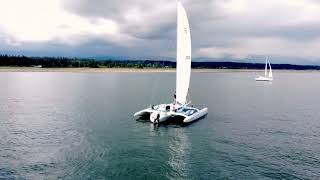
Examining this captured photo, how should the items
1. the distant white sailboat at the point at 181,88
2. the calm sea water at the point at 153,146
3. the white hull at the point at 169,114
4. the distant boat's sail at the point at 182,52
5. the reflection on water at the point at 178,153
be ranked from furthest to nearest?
the distant boat's sail at the point at 182,52 < the distant white sailboat at the point at 181,88 < the white hull at the point at 169,114 < the reflection on water at the point at 178,153 < the calm sea water at the point at 153,146

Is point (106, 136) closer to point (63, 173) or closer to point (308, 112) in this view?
point (63, 173)

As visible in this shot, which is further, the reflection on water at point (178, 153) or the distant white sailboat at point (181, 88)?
the distant white sailboat at point (181, 88)

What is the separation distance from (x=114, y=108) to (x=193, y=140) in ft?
96.9

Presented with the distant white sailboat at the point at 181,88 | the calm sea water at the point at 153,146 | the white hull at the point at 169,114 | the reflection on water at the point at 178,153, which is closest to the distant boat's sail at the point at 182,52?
the distant white sailboat at the point at 181,88

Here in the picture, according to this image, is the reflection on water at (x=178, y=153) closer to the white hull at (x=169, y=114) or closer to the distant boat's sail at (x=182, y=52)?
the white hull at (x=169, y=114)

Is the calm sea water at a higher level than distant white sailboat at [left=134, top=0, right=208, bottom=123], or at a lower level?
lower

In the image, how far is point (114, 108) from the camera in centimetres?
7081

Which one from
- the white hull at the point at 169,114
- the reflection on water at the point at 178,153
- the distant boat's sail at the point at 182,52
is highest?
the distant boat's sail at the point at 182,52

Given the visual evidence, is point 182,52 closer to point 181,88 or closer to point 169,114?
point 181,88

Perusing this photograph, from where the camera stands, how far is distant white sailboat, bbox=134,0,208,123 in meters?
54.7

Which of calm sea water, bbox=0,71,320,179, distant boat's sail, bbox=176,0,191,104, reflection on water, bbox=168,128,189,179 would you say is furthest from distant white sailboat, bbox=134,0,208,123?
reflection on water, bbox=168,128,189,179

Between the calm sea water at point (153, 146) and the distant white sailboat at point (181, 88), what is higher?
the distant white sailboat at point (181, 88)

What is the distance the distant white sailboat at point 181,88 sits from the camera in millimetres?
54719

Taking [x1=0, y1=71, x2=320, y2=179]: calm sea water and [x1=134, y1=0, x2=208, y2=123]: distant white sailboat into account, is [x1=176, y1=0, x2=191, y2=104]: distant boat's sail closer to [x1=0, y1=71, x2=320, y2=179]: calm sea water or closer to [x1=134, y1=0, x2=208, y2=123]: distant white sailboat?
[x1=134, y1=0, x2=208, y2=123]: distant white sailboat
